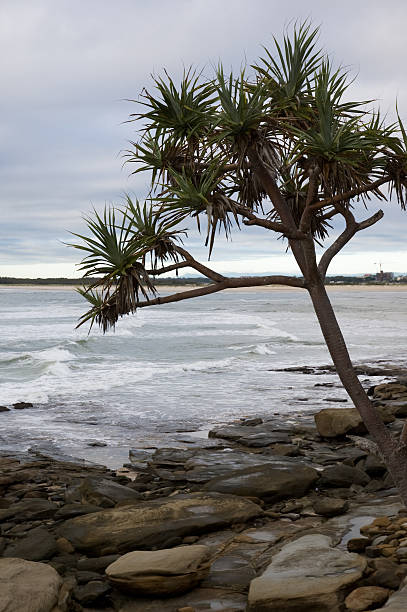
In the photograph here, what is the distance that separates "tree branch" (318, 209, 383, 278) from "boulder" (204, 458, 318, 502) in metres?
2.81

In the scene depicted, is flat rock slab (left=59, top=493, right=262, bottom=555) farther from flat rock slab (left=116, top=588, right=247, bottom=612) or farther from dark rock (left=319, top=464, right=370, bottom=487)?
dark rock (left=319, top=464, right=370, bottom=487)

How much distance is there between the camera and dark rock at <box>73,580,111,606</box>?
5.25m

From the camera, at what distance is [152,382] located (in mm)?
20078

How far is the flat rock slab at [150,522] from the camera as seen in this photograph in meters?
6.33

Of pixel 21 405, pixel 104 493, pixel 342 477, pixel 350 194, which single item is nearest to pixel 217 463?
pixel 342 477

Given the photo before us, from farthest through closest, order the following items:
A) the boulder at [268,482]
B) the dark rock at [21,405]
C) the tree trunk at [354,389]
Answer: the dark rock at [21,405], the boulder at [268,482], the tree trunk at [354,389]

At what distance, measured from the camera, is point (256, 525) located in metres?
6.99

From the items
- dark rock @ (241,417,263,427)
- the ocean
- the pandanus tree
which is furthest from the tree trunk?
dark rock @ (241,417,263,427)

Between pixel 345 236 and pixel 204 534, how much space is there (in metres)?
3.49

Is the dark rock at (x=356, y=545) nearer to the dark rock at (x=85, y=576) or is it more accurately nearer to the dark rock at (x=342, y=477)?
the dark rock at (x=85, y=576)

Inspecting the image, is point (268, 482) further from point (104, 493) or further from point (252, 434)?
point (252, 434)

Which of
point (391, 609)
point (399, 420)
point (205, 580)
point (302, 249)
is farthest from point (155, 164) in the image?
point (399, 420)

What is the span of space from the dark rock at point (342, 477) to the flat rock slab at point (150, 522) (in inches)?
62.5

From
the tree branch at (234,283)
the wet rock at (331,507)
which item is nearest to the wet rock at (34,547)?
the tree branch at (234,283)
